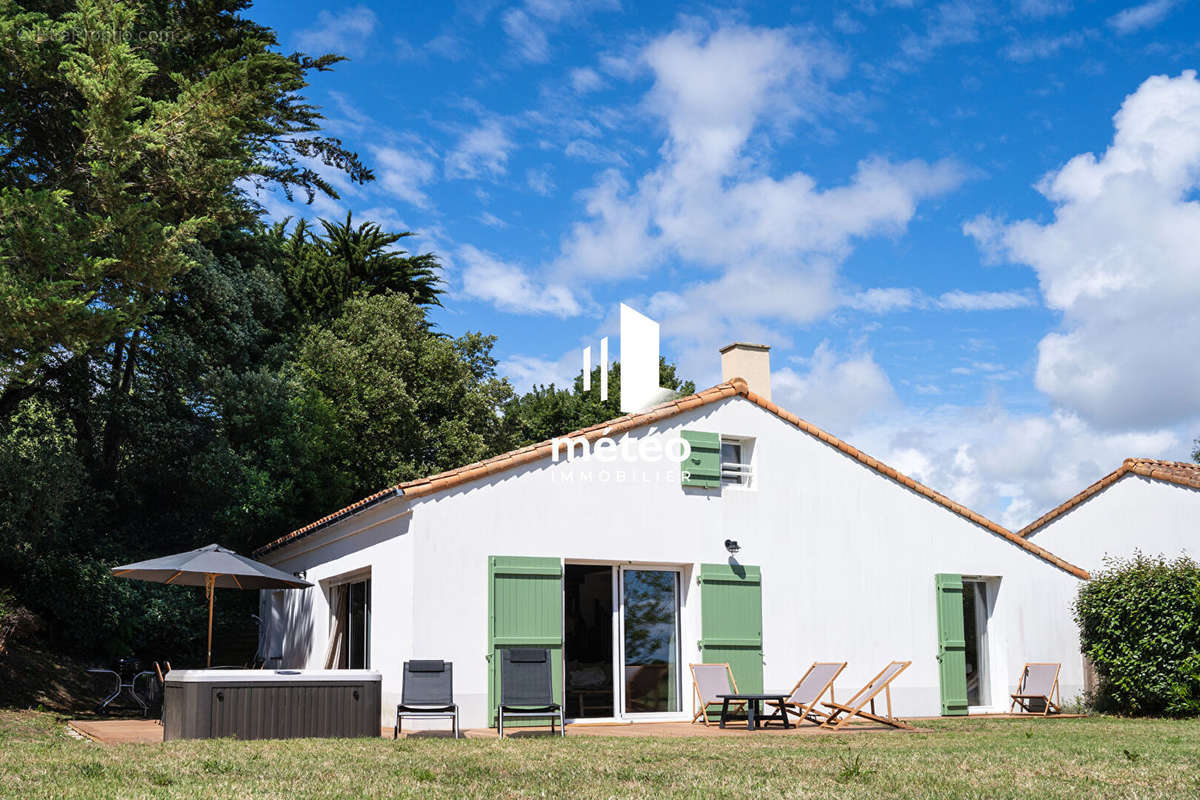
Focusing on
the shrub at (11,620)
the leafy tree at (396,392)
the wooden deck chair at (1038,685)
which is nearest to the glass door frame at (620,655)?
the wooden deck chair at (1038,685)

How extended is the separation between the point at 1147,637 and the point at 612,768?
11.0 m

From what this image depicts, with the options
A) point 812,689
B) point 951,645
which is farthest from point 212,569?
point 951,645

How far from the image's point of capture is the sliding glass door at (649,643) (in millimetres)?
13734

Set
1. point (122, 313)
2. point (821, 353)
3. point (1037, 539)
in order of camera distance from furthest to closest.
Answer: point (1037, 539) → point (821, 353) → point (122, 313)

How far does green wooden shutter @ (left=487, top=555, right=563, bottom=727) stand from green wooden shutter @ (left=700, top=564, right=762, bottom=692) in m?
2.05

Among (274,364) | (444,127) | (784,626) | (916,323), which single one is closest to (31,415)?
(274,364)

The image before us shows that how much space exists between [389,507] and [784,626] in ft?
18.4

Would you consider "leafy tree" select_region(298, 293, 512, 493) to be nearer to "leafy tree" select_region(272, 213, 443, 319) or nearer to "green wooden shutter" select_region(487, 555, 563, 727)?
"leafy tree" select_region(272, 213, 443, 319)

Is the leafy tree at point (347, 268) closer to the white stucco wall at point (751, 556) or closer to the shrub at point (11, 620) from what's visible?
the white stucco wall at point (751, 556)

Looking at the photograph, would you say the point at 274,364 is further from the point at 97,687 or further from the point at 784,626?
the point at 784,626

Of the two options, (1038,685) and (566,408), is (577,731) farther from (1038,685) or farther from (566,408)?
(566,408)

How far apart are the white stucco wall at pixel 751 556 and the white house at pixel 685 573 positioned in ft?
0.09

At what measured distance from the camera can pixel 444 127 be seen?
16766 millimetres

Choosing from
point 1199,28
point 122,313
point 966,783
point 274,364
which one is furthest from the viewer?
point 274,364
